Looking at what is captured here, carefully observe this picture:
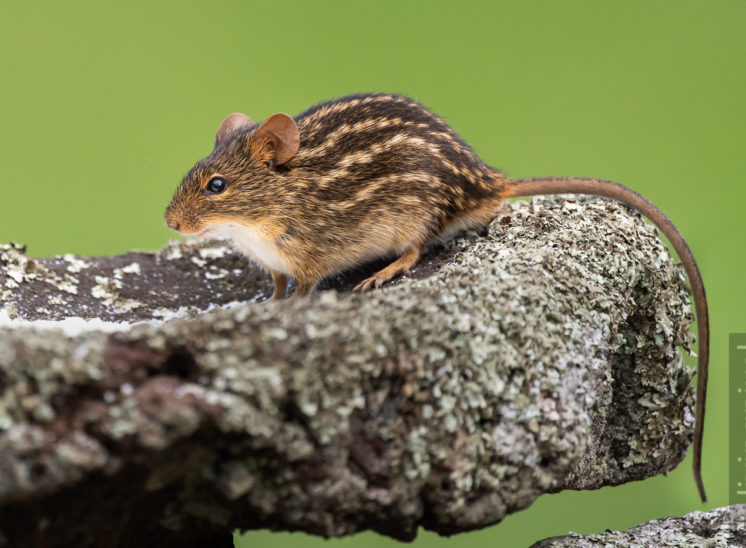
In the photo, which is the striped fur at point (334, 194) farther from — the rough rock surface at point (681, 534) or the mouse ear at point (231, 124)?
the rough rock surface at point (681, 534)

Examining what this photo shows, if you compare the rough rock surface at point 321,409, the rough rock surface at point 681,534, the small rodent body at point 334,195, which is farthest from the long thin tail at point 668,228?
the rough rock surface at point 321,409

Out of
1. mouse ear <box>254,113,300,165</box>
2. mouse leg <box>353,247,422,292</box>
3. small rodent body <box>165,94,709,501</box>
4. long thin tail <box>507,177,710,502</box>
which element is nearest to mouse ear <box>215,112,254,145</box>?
small rodent body <box>165,94,709,501</box>

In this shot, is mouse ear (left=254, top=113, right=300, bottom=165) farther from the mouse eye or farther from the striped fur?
the mouse eye

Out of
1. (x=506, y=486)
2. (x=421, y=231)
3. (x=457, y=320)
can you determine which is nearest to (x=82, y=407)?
(x=457, y=320)

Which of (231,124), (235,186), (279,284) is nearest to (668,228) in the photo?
(279,284)

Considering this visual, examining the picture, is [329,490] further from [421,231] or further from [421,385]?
[421,231]

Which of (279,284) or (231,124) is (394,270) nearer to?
(279,284)

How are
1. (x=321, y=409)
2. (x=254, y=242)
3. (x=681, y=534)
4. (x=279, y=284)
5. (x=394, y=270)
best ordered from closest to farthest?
(x=321, y=409) → (x=681, y=534) → (x=394, y=270) → (x=254, y=242) → (x=279, y=284)
